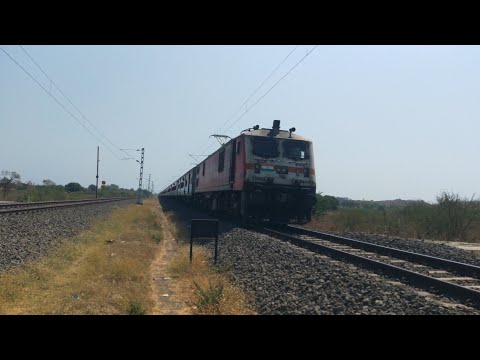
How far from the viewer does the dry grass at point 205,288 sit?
6090 mm

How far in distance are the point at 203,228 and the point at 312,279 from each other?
140 inches

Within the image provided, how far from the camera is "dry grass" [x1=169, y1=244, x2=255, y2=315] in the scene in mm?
6090

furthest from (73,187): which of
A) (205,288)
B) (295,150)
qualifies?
(205,288)

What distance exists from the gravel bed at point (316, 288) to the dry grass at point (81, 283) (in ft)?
6.24

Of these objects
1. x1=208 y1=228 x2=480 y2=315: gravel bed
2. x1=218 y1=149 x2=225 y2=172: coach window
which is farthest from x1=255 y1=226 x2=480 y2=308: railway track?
x1=218 y1=149 x2=225 y2=172: coach window

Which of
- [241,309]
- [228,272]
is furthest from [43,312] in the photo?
[228,272]

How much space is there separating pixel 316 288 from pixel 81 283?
4457 mm

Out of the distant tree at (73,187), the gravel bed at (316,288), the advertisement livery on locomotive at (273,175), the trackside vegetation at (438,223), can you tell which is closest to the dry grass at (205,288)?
the gravel bed at (316,288)

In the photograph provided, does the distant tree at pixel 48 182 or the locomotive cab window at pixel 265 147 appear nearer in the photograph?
the locomotive cab window at pixel 265 147

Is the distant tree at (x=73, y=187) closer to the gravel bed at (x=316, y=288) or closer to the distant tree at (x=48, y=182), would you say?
the distant tree at (x=48, y=182)

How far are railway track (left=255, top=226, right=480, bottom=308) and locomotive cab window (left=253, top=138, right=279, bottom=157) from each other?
3.98 meters

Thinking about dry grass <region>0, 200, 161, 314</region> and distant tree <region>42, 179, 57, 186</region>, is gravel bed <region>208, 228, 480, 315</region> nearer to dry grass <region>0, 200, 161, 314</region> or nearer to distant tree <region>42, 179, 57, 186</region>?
dry grass <region>0, 200, 161, 314</region>

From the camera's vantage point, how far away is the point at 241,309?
6137 mm
